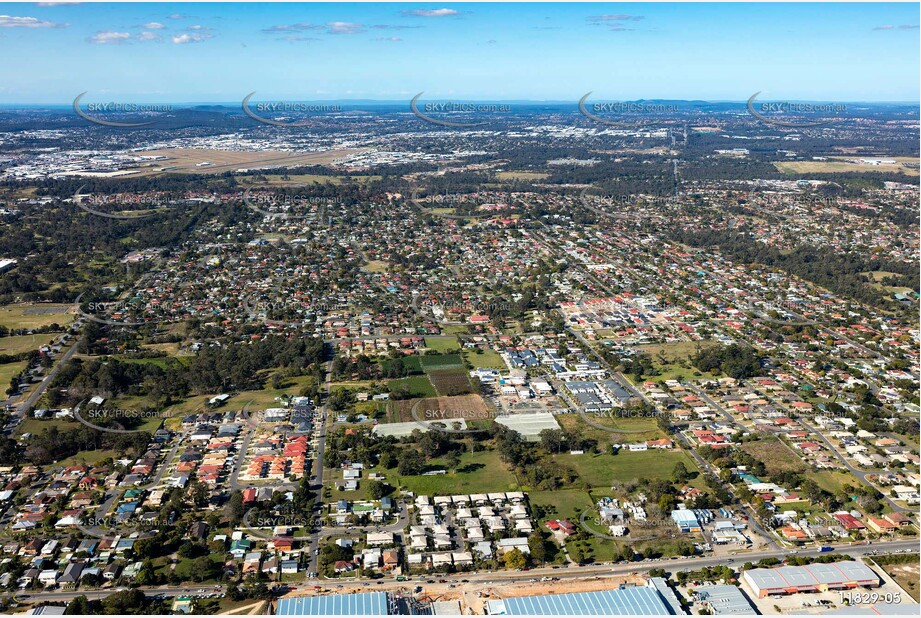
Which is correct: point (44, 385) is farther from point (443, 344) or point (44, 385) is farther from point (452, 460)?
point (452, 460)

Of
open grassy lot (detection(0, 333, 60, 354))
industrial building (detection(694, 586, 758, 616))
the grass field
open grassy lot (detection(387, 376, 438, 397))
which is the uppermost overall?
the grass field

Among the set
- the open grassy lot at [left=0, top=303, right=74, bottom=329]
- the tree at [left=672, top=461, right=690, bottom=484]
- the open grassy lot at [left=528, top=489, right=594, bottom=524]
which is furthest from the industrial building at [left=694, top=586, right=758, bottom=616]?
the open grassy lot at [left=0, top=303, right=74, bottom=329]

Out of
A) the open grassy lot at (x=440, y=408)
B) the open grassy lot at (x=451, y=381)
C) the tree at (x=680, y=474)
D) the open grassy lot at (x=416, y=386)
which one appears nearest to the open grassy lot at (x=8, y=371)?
the open grassy lot at (x=416, y=386)

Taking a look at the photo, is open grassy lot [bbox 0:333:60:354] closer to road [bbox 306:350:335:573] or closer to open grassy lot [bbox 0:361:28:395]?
open grassy lot [bbox 0:361:28:395]

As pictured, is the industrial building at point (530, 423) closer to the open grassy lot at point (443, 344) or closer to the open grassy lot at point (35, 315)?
the open grassy lot at point (443, 344)

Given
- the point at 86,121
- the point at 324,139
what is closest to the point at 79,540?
the point at 324,139

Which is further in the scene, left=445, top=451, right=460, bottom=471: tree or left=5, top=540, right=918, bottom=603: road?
left=445, top=451, right=460, bottom=471: tree
